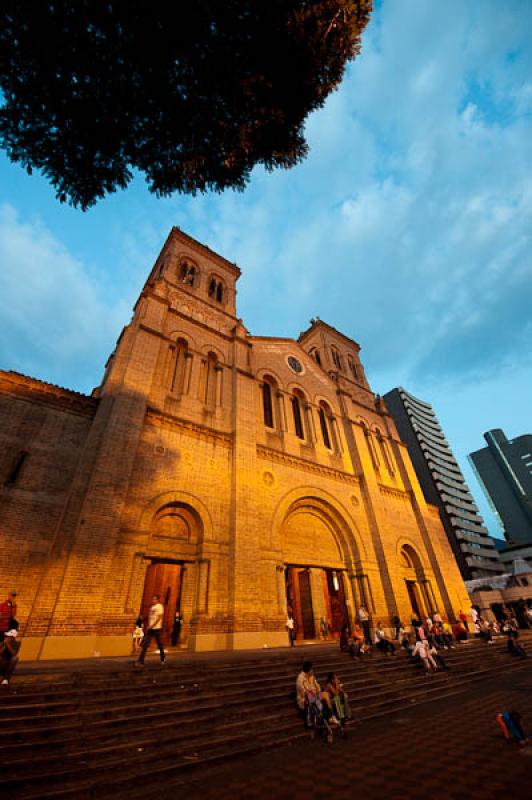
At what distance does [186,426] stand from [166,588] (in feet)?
18.9

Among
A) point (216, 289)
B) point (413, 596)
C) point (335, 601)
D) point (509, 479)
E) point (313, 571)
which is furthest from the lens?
point (509, 479)

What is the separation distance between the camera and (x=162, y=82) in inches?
290

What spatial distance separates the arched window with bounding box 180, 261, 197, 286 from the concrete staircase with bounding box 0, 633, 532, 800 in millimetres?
17845

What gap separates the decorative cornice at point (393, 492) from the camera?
748 inches

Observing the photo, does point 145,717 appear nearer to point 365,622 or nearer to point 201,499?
point 201,499

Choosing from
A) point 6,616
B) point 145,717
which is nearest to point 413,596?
point 145,717

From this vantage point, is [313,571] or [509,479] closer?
[313,571]

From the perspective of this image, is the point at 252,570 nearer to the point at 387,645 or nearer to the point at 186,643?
the point at 186,643

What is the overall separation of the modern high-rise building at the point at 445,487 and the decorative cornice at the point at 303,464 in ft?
139

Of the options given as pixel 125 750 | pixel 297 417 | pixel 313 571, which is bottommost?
pixel 125 750

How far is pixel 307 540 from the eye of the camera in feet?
48.8

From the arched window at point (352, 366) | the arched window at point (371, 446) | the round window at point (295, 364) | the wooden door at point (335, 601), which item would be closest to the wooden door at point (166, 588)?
the wooden door at point (335, 601)

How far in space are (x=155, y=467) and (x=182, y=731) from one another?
736cm

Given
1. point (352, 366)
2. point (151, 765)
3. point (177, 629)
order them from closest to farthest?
point (151, 765), point (177, 629), point (352, 366)
